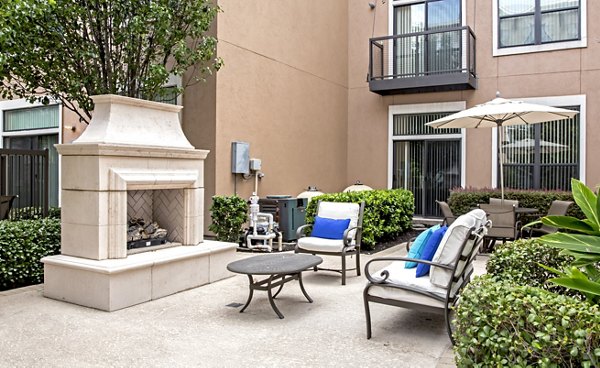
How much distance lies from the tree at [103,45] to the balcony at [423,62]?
6079mm

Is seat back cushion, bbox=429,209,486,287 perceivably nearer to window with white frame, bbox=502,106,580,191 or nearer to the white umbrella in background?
window with white frame, bbox=502,106,580,191

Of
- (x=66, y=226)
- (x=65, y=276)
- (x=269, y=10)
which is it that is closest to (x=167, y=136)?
(x=66, y=226)

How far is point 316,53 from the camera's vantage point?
12820 millimetres

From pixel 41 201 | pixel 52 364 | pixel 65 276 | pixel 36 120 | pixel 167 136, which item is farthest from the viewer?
pixel 36 120

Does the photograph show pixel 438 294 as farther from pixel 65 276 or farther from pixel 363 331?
pixel 65 276

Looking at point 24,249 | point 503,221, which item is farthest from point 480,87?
point 24,249

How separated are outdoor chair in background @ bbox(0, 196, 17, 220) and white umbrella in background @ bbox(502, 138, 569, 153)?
11079mm

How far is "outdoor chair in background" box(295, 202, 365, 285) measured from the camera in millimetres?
6596

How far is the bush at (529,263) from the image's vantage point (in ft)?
12.6

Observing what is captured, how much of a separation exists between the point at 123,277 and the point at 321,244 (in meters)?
2.65

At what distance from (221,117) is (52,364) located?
21.6 feet

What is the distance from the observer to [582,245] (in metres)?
3.06

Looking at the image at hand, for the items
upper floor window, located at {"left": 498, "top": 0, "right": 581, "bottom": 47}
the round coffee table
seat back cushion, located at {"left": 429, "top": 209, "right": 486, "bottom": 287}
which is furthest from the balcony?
seat back cushion, located at {"left": 429, "top": 209, "right": 486, "bottom": 287}

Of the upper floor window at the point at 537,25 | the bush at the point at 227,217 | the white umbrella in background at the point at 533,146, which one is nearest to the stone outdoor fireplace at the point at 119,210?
the bush at the point at 227,217
